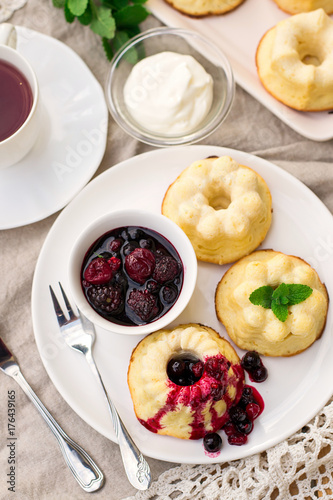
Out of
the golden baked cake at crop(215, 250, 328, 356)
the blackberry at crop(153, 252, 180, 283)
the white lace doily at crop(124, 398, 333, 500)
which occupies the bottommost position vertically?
the white lace doily at crop(124, 398, 333, 500)

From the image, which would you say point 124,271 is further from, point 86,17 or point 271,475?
point 86,17

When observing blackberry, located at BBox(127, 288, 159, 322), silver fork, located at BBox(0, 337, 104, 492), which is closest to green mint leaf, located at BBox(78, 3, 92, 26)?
blackberry, located at BBox(127, 288, 159, 322)

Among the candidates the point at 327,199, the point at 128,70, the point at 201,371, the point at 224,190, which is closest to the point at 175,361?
the point at 201,371

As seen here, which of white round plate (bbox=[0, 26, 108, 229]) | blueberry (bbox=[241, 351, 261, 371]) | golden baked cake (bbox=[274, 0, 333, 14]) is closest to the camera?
blueberry (bbox=[241, 351, 261, 371])

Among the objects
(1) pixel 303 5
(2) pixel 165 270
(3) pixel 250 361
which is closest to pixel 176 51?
(1) pixel 303 5

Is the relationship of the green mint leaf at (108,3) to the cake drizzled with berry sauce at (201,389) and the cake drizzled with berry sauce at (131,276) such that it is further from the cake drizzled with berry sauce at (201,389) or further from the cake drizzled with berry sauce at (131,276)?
the cake drizzled with berry sauce at (201,389)

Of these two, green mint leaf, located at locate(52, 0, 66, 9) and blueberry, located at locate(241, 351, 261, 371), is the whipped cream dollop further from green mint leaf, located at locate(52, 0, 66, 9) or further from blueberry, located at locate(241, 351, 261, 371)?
blueberry, located at locate(241, 351, 261, 371)

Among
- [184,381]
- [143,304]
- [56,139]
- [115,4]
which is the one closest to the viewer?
[143,304]
